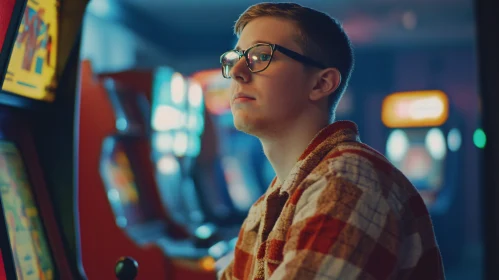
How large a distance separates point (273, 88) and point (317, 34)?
0.56 feet

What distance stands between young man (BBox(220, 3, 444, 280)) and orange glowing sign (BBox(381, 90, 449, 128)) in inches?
233

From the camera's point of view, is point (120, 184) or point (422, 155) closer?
point (120, 184)

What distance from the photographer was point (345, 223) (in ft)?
3.08

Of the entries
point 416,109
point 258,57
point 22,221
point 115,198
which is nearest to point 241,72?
point 258,57

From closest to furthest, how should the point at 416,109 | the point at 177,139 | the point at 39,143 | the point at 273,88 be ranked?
the point at 273,88 → the point at 39,143 → the point at 177,139 → the point at 416,109

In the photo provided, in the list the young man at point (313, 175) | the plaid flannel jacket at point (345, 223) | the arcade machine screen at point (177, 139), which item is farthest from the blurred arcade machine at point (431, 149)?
the plaid flannel jacket at point (345, 223)

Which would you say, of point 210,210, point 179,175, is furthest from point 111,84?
point 210,210

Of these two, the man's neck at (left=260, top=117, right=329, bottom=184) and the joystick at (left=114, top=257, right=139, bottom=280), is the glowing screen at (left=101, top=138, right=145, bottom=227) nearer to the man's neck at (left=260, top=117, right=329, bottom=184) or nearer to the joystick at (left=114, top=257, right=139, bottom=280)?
the joystick at (left=114, top=257, right=139, bottom=280)

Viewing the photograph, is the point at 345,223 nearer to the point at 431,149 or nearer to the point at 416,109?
the point at 416,109

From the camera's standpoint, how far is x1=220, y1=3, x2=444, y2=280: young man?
3.09 feet

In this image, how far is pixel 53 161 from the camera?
5.37 ft

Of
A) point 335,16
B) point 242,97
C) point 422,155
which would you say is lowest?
point 422,155

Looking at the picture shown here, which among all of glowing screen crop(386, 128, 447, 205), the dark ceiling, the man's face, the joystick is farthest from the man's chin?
glowing screen crop(386, 128, 447, 205)

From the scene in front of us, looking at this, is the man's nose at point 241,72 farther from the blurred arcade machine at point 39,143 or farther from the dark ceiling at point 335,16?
the dark ceiling at point 335,16
